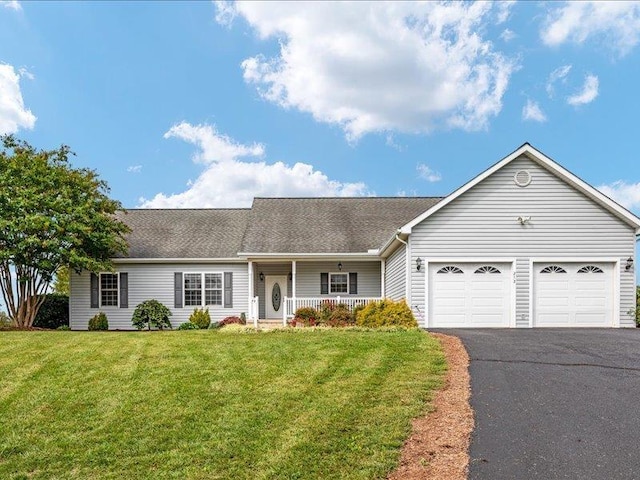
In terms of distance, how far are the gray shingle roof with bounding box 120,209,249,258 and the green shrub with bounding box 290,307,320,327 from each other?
13.7 feet

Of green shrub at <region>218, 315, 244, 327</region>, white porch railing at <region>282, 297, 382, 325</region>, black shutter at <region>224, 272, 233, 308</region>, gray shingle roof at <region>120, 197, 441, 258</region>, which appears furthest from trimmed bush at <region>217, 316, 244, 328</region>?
gray shingle roof at <region>120, 197, 441, 258</region>

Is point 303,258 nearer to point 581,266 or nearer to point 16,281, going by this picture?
point 581,266

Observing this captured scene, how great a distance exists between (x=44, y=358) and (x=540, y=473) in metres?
9.06

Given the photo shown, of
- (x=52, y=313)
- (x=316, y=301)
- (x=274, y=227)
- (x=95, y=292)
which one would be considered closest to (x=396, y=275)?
(x=316, y=301)

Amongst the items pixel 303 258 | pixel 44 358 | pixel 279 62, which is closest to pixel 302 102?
pixel 279 62

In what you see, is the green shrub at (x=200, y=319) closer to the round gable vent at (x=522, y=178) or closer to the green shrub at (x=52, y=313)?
the green shrub at (x=52, y=313)

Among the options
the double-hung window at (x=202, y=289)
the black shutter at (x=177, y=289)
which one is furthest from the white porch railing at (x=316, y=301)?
the black shutter at (x=177, y=289)

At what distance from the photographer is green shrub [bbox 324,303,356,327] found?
16.7 m

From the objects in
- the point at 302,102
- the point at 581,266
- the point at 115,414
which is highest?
the point at 302,102

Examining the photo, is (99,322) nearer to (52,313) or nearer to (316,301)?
(52,313)

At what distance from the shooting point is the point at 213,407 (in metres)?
6.95

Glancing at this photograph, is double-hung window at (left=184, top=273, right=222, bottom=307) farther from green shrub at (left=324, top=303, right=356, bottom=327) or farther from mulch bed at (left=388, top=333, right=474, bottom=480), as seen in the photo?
mulch bed at (left=388, top=333, right=474, bottom=480)

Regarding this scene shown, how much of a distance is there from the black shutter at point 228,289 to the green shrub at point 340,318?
493 cm

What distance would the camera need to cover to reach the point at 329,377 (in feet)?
27.1
